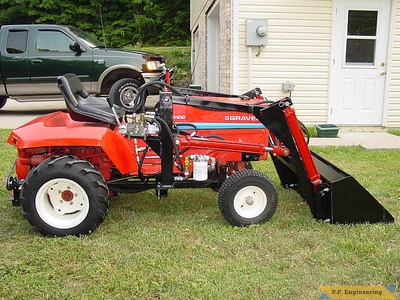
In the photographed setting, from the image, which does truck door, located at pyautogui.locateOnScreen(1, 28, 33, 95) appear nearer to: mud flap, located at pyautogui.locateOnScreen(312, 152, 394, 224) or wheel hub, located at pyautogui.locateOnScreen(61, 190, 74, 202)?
wheel hub, located at pyautogui.locateOnScreen(61, 190, 74, 202)

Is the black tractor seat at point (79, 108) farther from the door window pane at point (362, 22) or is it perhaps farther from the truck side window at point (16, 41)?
the truck side window at point (16, 41)

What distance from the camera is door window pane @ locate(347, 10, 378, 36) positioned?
763 centimetres

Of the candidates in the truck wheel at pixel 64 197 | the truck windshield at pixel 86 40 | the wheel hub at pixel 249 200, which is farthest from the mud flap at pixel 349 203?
the truck windshield at pixel 86 40

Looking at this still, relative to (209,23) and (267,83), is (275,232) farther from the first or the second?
(209,23)

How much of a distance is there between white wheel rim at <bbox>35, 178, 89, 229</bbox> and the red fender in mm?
322

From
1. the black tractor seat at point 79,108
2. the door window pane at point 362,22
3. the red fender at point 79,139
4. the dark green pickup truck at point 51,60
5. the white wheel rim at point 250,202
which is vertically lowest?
the white wheel rim at point 250,202

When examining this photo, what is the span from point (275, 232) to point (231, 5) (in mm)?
5303

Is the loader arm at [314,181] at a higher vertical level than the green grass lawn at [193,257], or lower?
higher

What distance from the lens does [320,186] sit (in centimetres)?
345

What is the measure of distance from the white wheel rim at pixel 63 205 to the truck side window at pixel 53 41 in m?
6.90

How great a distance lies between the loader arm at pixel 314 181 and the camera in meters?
3.39

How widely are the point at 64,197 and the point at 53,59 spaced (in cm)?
687

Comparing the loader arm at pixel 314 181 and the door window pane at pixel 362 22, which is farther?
the door window pane at pixel 362 22

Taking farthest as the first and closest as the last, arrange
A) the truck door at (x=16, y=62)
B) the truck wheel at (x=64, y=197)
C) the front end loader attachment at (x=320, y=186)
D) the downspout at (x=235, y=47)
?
the truck door at (x=16, y=62)
the downspout at (x=235, y=47)
the front end loader attachment at (x=320, y=186)
the truck wheel at (x=64, y=197)
